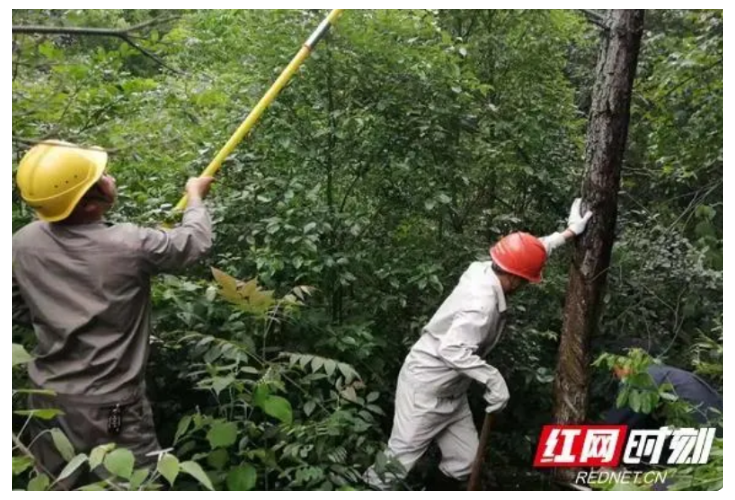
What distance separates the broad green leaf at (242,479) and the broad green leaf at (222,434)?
0.13 metres

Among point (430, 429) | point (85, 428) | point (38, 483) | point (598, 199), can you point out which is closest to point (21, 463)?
point (38, 483)

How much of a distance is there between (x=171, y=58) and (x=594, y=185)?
4971 mm

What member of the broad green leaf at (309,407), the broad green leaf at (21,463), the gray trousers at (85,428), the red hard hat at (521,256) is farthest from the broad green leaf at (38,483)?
the red hard hat at (521,256)

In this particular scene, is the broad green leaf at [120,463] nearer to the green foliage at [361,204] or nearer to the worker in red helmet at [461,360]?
the green foliage at [361,204]

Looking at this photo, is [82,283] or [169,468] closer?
[169,468]

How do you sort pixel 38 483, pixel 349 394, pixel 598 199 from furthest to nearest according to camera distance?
pixel 598 199 → pixel 349 394 → pixel 38 483

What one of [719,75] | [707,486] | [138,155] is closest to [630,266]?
[719,75]

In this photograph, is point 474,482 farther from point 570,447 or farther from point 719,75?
point 719,75

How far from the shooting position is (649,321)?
18.0 feet

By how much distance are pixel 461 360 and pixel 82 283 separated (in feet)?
6.70

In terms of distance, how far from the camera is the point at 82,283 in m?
2.89

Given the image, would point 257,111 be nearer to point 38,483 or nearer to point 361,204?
Result: point 361,204

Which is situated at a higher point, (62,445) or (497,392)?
(62,445)

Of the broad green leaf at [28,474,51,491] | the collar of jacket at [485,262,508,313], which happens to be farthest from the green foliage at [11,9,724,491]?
the broad green leaf at [28,474,51,491]
